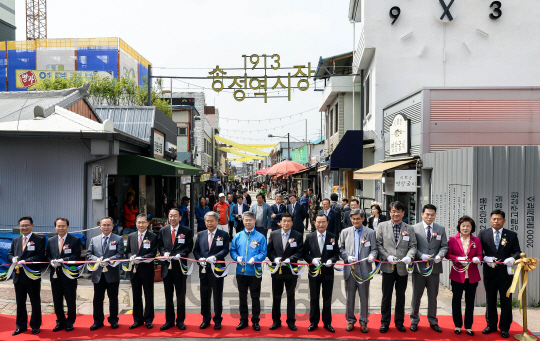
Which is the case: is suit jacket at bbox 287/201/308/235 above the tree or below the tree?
below

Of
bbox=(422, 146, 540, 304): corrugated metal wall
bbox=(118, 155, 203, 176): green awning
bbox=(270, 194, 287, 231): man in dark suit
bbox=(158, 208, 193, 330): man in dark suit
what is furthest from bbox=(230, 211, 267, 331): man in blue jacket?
bbox=(270, 194, 287, 231): man in dark suit

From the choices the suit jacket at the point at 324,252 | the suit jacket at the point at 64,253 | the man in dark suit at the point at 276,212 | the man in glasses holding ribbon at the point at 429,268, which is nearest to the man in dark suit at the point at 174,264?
the suit jacket at the point at 64,253

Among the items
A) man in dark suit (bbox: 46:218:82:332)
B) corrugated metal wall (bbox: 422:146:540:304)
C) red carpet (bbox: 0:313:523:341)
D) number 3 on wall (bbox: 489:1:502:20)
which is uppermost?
number 3 on wall (bbox: 489:1:502:20)

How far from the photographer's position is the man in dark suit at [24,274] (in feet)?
22.4

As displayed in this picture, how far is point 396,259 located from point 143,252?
12.6 feet

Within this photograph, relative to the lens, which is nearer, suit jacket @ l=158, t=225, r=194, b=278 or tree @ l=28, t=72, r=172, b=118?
suit jacket @ l=158, t=225, r=194, b=278

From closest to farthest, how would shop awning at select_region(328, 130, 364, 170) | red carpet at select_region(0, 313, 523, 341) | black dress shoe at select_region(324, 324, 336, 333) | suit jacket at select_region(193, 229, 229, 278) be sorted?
red carpet at select_region(0, 313, 523, 341)
black dress shoe at select_region(324, 324, 336, 333)
suit jacket at select_region(193, 229, 229, 278)
shop awning at select_region(328, 130, 364, 170)

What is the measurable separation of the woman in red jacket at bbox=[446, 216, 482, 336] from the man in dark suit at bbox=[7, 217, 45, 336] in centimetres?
623

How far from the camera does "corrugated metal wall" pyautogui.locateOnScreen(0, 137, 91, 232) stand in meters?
10.8

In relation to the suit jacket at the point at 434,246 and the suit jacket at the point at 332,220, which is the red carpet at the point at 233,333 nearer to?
the suit jacket at the point at 434,246

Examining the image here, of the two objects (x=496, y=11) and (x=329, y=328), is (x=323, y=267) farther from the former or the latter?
(x=496, y=11)

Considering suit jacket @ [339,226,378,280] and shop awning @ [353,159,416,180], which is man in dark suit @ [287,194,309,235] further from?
suit jacket @ [339,226,378,280]

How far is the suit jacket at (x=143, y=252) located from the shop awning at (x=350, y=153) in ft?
40.9

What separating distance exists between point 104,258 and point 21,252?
1234 millimetres
